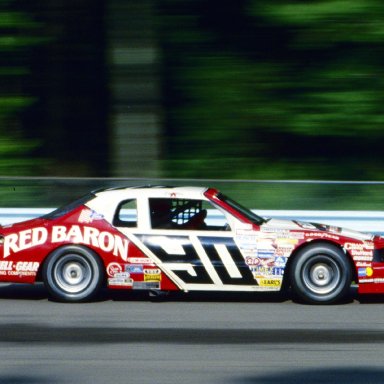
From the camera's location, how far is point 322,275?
382 inches

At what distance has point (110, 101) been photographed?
18.3 metres

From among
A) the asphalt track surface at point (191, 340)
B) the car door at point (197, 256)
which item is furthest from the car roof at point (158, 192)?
the asphalt track surface at point (191, 340)

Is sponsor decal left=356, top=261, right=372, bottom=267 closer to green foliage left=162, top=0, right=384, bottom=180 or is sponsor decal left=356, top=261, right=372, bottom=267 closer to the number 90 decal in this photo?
the number 90 decal

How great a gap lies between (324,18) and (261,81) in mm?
1847

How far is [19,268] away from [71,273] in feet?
1.80

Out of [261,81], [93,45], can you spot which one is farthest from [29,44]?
[261,81]

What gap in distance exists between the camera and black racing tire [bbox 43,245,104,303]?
9.67 meters

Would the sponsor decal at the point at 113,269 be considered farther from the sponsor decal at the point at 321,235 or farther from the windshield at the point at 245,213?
the sponsor decal at the point at 321,235

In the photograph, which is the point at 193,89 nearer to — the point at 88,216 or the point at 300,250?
the point at 88,216

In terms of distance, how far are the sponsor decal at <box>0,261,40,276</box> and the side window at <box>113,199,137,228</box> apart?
0.96 metres

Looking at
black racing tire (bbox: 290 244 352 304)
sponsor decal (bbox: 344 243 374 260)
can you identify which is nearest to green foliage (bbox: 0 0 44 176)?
black racing tire (bbox: 290 244 352 304)

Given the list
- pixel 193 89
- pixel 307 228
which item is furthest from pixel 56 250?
pixel 193 89

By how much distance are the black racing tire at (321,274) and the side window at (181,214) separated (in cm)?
89

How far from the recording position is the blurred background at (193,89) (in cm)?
1612
